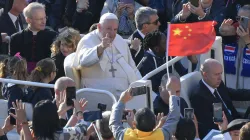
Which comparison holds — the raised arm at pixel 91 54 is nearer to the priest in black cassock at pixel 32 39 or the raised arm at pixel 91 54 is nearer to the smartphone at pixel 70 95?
the smartphone at pixel 70 95

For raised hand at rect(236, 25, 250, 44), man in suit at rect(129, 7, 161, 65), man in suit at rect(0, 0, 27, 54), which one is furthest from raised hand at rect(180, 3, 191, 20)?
man in suit at rect(0, 0, 27, 54)

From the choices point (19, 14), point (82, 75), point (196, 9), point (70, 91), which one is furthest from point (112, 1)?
point (70, 91)

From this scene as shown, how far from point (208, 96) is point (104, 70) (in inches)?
47.6

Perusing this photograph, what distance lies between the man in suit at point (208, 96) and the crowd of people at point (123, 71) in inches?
0.4

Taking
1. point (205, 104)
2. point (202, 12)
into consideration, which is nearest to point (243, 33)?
point (202, 12)

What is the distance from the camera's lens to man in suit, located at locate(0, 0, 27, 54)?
13711 mm

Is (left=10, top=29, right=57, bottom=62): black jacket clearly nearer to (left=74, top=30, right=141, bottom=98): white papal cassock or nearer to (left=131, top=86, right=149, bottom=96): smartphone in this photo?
(left=74, top=30, right=141, bottom=98): white papal cassock

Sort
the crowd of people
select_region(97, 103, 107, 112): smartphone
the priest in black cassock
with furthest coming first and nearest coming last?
the priest in black cassock, select_region(97, 103, 107, 112): smartphone, the crowd of people

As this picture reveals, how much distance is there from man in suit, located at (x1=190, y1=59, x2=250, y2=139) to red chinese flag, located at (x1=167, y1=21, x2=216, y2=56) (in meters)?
0.43

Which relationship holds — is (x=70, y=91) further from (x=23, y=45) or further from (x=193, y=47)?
(x=23, y=45)

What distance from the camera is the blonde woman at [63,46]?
12375 millimetres

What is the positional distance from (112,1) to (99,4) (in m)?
0.59

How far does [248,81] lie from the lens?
12.8 meters

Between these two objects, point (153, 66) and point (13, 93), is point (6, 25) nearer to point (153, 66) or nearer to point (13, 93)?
point (13, 93)
